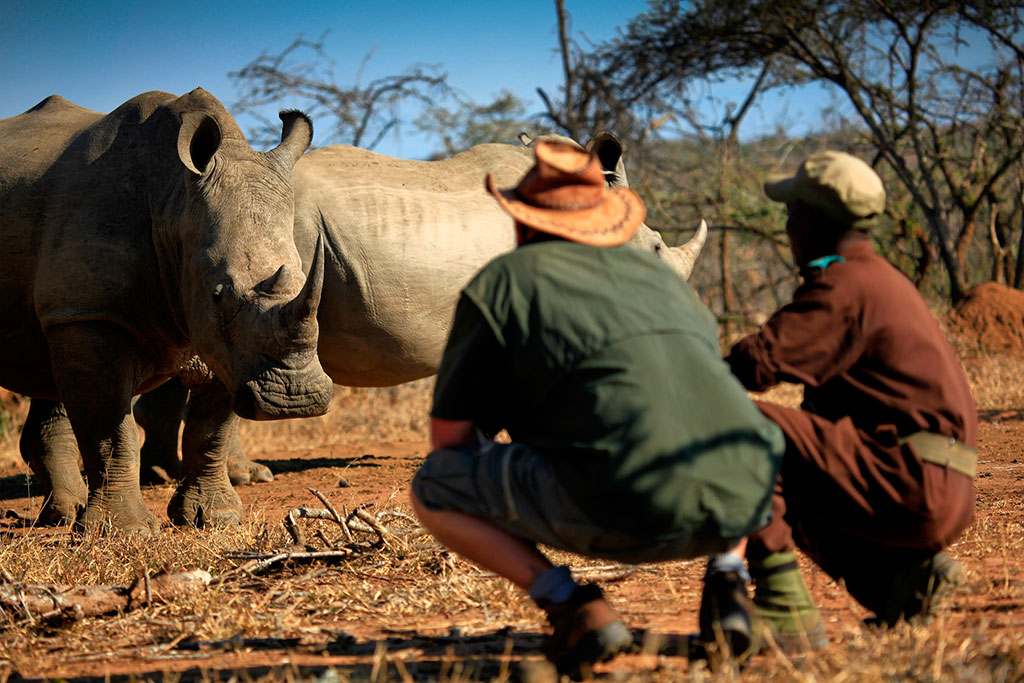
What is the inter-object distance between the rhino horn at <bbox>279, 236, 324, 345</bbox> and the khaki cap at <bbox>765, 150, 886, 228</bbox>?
217 centimetres

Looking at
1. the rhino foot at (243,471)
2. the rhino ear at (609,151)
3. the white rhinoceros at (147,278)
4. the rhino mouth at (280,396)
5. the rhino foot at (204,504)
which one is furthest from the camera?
the rhino foot at (243,471)

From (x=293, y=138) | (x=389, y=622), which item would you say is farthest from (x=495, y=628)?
(x=293, y=138)

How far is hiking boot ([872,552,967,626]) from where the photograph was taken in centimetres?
253

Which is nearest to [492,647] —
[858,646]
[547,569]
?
[547,569]

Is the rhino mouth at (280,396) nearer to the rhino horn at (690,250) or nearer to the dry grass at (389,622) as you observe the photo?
the dry grass at (389,622)

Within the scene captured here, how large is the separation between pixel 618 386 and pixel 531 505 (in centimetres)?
33

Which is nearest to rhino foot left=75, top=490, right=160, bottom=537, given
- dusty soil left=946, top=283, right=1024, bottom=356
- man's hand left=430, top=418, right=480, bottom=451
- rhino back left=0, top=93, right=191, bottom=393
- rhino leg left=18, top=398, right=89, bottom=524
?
rhino back left=0, top=93, right=191, bottom=393

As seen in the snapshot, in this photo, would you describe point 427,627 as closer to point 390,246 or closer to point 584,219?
point 584,219

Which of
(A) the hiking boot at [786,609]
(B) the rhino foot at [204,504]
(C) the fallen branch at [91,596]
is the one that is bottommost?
(B) the rhino foot at [204,504]

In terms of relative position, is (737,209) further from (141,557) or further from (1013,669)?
(1013,669)

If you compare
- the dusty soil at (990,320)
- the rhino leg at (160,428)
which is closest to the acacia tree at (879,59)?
the dusty soil at (990,320)

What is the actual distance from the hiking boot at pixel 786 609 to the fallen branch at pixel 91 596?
1788 mm

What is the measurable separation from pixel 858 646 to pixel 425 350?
4.34 m

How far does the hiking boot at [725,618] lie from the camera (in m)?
2.23
